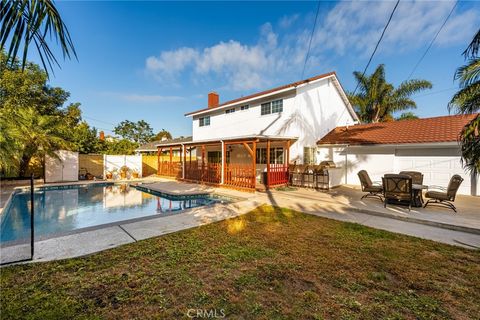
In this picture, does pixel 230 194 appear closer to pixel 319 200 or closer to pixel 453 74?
pixel 319 200

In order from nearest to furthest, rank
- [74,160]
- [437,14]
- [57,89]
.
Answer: [437,14]
[74,160]
[57,89]

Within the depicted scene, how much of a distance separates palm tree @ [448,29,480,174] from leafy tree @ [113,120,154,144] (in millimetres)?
57075

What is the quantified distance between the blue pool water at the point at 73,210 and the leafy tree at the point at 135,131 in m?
43.3

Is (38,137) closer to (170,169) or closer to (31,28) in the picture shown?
(170,169)

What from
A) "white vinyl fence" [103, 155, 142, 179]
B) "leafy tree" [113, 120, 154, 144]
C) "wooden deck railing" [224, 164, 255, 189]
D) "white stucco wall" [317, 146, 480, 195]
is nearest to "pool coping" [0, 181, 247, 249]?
"wooden deck railing" [224, 164, 255, 189]

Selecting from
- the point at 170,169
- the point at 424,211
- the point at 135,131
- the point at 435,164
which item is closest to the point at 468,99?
the point at 424,211

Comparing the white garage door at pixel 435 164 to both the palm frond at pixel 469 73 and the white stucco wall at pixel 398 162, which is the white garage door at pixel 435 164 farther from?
the palm frond at pixel 469 73

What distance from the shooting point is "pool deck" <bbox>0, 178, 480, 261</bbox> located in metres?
4.38

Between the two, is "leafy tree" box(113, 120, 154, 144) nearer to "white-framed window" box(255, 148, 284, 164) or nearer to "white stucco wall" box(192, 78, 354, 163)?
"white stucco wall" box(192, 78, 354, 163)

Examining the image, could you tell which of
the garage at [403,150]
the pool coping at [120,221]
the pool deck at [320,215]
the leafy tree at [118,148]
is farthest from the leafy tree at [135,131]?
the pool deck at [320,215]

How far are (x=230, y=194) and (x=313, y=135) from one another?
7.65 m

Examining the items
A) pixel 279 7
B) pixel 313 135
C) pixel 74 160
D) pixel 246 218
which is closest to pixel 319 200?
pixel 246 218

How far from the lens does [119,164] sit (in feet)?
64.0

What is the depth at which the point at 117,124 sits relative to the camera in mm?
52125
